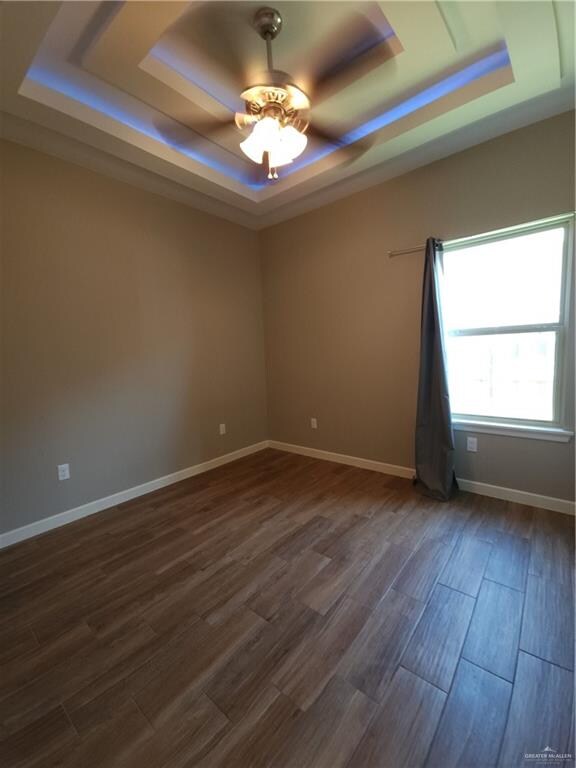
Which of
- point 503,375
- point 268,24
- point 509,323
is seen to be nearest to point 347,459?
point 503,375

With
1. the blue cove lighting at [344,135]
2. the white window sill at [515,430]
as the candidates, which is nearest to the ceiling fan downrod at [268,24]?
the blue cove lighting at [344,135]

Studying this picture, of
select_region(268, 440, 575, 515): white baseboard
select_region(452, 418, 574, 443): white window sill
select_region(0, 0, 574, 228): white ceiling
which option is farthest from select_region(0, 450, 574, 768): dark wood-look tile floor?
select_region(0, 0, 574, 228): white ceiling

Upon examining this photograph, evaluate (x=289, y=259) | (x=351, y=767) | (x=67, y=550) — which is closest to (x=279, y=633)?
(x=351, y=767)

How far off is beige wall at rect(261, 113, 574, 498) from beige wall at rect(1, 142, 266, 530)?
0.67 metres

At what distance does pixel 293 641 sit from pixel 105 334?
2493mm

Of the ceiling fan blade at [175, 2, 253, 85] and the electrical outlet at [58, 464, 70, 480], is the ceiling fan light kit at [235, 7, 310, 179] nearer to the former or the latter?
the ceiling fan blade at [175, 2, 253, 85]

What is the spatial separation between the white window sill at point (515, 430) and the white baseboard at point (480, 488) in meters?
0.43

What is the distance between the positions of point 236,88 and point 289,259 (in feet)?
5.51

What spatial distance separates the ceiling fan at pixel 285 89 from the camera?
162 cm

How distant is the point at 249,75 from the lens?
191 centimetres

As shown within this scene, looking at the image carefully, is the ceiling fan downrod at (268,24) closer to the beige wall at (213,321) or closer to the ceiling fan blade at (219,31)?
the ceiling fan blade at (219,31)

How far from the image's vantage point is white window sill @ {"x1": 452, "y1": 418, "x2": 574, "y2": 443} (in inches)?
86.7

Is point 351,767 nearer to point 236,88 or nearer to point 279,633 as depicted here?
point 279,633

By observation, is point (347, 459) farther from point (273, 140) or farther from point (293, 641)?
point (273, 140)
